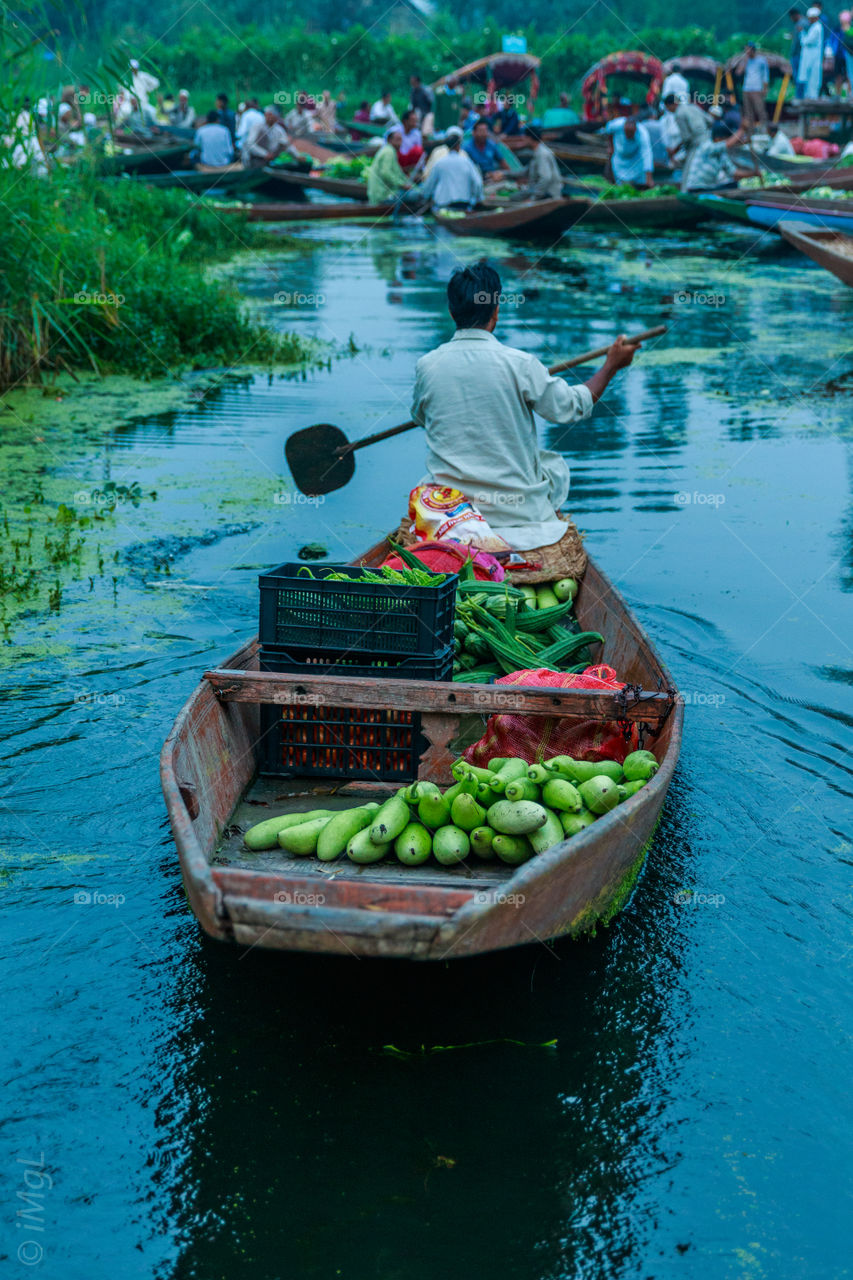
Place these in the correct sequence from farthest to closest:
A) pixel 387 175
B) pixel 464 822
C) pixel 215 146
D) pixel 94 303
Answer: pixel 215 146 < pixel 387 175 < pixel 94 303 < pixel 464 822

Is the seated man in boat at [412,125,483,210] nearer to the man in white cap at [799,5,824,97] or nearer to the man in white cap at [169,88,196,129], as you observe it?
the man in white cap at [799,5,824,97]

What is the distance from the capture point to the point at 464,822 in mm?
3098

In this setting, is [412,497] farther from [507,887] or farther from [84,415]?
[84,415]

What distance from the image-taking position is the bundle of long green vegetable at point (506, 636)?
13.5 ft

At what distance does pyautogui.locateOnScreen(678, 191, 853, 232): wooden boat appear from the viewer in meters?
13.7

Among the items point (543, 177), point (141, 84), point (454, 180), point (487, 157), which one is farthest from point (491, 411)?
point (141, 84)

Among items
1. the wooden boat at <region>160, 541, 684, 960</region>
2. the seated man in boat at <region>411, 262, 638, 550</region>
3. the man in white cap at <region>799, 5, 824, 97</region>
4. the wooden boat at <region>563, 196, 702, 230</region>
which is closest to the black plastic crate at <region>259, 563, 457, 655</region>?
the wooden boat at <region>160, 541, 684, 960</region>

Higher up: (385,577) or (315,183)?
(315,183)

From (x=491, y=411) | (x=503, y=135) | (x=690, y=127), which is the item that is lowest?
(x=491, y=411)

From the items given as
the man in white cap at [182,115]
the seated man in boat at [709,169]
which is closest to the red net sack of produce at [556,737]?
the seated man in boat at [709,169]

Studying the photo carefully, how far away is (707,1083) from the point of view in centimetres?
276

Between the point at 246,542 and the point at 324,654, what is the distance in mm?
2977

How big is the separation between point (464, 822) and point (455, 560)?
1653 millimetres

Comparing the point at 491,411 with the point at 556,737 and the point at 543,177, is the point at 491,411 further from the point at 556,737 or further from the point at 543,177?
the point at 543,177
